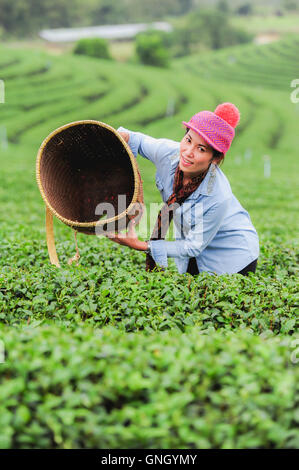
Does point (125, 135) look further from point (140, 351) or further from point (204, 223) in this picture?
point (140, 351)

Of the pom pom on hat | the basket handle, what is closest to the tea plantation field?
the basket handle

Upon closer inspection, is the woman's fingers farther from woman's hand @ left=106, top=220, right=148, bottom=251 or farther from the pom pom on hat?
the pom pom on hat

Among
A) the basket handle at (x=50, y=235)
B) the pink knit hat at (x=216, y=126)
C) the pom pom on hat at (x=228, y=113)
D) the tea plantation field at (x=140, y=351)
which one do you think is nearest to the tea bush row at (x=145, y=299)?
the tea plantation field at (x=140, y=351)

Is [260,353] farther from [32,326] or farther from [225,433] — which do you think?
[32,326]

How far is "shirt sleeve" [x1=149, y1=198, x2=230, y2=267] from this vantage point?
12.8 ft

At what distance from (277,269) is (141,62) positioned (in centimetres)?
4569

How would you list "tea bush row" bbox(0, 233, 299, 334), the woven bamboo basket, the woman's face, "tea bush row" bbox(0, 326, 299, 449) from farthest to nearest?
the woven bamboo basket
the woman's face
"tea bush row" bbox(0, 233, 299, 334)
"tea bush row" bbox(0, 326, 299, 449)

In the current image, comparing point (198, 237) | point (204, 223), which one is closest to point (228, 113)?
point (204, 223)

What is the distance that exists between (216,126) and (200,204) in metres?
0.58

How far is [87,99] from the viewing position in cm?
3491

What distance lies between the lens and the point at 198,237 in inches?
153

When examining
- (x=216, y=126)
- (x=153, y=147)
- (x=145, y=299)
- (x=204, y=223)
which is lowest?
(x=145, y=299)

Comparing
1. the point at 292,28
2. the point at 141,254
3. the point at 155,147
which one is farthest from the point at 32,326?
the point at 292,28

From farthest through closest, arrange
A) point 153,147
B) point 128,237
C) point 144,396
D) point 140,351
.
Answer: point 153,147
point 128,237
point 140,351
point 144,396
